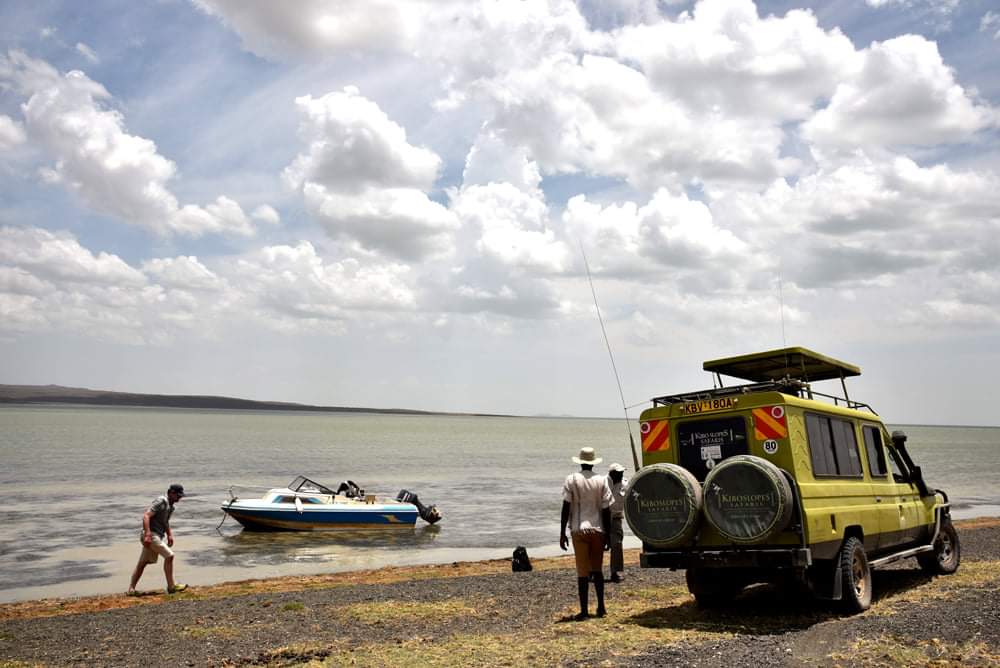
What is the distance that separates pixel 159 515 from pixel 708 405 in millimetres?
10418

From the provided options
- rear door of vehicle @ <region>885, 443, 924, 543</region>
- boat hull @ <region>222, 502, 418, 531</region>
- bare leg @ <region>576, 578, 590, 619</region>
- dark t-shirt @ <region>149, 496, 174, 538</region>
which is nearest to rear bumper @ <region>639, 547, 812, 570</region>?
bare leg @ <region>576, 578, 590, 619</region>

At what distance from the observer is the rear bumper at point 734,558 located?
28.3ft

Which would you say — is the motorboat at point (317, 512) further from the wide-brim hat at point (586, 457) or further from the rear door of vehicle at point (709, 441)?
the rear door of vehicle at point (709, 441)

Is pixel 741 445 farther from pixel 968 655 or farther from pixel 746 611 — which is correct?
pixel 968 655

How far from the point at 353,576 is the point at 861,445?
41.0 feet

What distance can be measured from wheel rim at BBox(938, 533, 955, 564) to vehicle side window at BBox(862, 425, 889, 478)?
2457mm

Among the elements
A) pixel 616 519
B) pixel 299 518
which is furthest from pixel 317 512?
pixel 616 519

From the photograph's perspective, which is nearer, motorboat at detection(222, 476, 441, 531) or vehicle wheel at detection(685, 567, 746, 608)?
vehicle wheel at detection(685, 567, 746, 608)

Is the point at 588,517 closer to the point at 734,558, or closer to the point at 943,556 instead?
the point at 734,558

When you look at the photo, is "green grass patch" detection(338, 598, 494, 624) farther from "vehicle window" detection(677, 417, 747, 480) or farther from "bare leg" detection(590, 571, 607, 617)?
"vehicle window" detection(677, 417, 747, 480)

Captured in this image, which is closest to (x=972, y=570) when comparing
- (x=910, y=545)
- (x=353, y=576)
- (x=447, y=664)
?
(x=910, y=545)

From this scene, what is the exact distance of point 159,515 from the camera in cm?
1466

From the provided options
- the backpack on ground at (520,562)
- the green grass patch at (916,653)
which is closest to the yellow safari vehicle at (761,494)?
the green grass patch at (916,653)

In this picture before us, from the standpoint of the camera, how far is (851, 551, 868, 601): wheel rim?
9.61 meters
